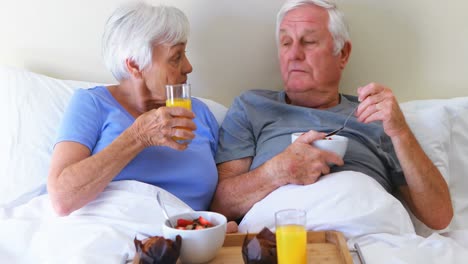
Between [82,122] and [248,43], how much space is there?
78cm

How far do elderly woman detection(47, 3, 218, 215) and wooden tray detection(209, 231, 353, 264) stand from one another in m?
0.31

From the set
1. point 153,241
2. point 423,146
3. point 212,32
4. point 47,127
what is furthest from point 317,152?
point 47,127

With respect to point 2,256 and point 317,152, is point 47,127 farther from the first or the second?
point 317,152

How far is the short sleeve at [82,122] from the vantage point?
4.66 ft

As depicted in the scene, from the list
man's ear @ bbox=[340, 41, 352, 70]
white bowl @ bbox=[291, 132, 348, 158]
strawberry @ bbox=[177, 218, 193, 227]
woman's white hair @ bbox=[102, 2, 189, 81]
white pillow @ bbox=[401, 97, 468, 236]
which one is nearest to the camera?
strawberry @ bbox=[177, 218, 193, 227]

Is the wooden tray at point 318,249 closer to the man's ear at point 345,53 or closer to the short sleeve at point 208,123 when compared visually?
the short sleeve at point 208,123

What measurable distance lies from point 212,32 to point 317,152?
78 cm

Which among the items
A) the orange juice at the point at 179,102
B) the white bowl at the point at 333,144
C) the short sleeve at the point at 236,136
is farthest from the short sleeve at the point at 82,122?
the white bowl at the point at 333,144

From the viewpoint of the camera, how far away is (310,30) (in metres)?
1.70

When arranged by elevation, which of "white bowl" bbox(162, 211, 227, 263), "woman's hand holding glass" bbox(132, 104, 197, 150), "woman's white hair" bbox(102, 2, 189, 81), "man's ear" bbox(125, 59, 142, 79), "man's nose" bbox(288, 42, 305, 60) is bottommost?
"white bowl" bbox(162, 211, 227, 263)

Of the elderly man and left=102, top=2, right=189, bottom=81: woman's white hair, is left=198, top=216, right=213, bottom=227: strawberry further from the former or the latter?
left=102, top=2, right=189, bottom=81: woman's white hair

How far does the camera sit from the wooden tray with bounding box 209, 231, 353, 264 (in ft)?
3.63

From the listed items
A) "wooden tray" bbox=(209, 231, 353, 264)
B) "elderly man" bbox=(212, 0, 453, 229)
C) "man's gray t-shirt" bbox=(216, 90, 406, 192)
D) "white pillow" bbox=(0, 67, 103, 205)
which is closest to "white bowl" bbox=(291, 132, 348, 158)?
"elderly man" bbox=(212, 0, 453, 229)

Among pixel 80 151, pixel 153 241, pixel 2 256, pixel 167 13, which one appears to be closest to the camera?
pixel 153 241
